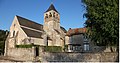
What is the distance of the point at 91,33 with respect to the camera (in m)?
17.8

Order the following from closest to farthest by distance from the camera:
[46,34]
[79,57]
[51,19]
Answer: [79,57] → [46,34] → [51,19]

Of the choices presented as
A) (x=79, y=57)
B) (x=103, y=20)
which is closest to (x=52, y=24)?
(x=79, y=57)

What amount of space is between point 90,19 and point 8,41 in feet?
102

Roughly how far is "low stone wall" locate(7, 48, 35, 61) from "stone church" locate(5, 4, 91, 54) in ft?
37.0

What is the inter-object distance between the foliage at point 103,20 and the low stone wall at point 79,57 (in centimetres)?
165

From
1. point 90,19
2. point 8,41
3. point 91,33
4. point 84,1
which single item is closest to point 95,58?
point 91,33

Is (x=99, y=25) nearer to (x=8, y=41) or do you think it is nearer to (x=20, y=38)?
(x=20, y=38)

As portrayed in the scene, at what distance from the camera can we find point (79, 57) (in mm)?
16625

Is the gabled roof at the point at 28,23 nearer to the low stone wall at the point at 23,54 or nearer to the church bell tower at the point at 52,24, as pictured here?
the church bell tower at the point at 52,24

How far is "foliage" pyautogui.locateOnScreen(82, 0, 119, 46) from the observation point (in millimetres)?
14289

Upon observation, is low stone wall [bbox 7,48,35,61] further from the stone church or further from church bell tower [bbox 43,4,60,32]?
church bell tower [bbox 43,4,60,32]

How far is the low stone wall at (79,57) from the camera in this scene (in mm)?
15086

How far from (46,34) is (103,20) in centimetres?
3320

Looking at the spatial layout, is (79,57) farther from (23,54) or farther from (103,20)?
(23,54)
